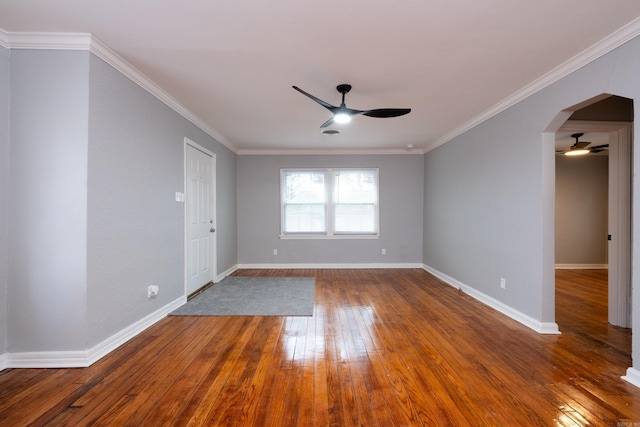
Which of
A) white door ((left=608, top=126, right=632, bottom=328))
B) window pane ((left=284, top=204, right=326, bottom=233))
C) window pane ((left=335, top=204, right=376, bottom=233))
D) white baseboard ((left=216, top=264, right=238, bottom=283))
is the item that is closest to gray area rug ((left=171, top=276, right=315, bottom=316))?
white baseboard ((left=216, top=264, right=238, bottom=283))

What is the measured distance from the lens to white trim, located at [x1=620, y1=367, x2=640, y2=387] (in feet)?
6.55

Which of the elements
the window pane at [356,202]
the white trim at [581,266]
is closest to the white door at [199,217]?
the window pane at [356,202]

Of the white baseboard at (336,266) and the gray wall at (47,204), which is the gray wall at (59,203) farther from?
the white baseboard at (336,266)

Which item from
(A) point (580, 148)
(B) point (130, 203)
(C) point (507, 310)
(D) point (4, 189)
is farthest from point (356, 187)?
(D) point (4, 189)

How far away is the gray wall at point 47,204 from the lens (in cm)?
223

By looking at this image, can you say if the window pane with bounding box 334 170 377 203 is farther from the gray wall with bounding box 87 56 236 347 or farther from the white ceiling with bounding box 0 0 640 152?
the gray wall with bounding box 87 56 236 347

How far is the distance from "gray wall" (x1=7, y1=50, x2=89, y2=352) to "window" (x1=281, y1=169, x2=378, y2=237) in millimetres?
4238

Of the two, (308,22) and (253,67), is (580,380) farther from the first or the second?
(253,67)

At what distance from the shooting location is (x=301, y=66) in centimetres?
268

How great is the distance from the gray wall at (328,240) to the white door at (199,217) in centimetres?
145

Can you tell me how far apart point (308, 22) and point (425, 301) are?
3450mm

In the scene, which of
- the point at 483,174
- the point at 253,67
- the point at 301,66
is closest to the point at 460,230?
the point at 483,174

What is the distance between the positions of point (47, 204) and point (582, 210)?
8.50 metres

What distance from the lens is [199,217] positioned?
4.39m
